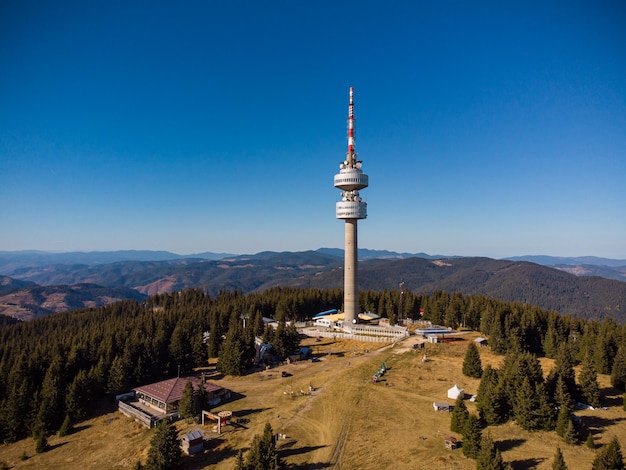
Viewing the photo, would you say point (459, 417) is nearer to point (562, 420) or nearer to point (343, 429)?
point (562, 420)

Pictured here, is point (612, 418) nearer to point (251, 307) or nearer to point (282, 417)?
point (282, 417)

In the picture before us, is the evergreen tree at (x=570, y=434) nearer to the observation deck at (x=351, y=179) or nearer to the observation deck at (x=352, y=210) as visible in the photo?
the observation deck at (x=352, y=210)

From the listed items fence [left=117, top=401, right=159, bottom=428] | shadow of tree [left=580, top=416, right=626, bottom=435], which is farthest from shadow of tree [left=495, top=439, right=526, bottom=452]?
fence [left=117, top=401, right=159, bottom=428]

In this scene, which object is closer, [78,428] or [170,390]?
[78,428]

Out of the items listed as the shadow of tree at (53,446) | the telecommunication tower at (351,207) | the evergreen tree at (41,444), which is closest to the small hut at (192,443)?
the shadow of tree at (53,446)

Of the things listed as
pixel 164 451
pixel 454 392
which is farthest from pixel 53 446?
pixel 454 392

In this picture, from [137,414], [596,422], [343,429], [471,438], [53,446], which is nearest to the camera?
[471,438]

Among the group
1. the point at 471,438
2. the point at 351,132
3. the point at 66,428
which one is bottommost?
the point at 66,428
